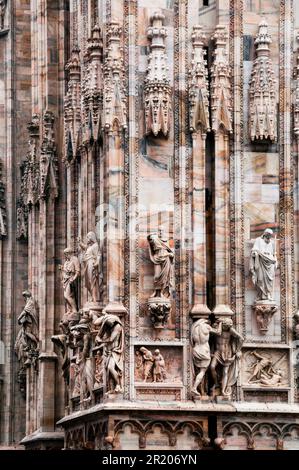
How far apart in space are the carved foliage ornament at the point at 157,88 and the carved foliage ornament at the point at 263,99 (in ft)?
6.27

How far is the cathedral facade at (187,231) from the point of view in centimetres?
6166

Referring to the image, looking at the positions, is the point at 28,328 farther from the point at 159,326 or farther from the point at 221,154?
the point at 221,154

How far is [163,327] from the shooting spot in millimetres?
61844

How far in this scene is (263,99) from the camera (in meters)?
62.9

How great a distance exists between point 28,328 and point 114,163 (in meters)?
10.5

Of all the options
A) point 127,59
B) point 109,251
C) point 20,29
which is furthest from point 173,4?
point 20,29

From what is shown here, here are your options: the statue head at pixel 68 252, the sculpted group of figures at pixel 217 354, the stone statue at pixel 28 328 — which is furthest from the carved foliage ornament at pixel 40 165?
the sculpted group of figures at pixel 217 354

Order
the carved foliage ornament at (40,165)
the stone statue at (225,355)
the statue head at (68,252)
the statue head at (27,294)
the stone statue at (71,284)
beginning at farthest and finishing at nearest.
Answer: the statue head at (27,294) → the carved foliage ornament at (40,165) → the statue head at (68,252) → the stone statue at (71,284) → the stone statue at (225,355)

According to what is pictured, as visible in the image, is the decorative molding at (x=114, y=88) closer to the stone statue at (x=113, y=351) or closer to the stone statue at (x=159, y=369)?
the stone statue at (x=113, y=351)

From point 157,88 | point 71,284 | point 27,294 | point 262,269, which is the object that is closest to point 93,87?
point 157,88

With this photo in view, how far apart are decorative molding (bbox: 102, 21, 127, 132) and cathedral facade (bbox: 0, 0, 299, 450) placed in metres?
0.04

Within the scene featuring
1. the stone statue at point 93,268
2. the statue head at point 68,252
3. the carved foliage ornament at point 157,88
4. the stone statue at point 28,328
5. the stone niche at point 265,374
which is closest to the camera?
the carved foliage ornament at point 157,88

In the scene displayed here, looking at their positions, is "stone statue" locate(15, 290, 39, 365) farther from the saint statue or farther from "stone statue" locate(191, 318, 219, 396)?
"stone statue" locate(191, 318, 219, 396)

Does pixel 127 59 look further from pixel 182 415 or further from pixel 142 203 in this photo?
pixel 182 415
